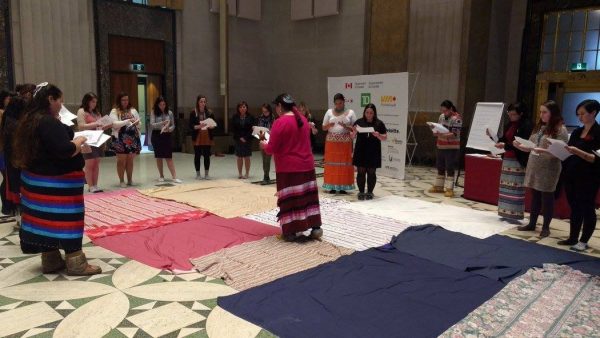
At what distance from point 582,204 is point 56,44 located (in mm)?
8892

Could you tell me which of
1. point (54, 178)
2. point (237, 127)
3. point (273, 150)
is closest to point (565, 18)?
point (237, 127)

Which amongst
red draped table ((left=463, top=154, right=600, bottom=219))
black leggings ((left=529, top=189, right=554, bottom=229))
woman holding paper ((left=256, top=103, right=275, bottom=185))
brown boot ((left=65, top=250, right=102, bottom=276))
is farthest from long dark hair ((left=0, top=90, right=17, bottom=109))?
red draped table ((left=463, top=154, right=600, bottom=219))

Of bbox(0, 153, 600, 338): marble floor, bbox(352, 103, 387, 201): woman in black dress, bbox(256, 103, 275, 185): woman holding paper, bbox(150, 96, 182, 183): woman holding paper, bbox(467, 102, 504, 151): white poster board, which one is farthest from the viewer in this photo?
bbox(256, 103, 275, 185): woman holding paper

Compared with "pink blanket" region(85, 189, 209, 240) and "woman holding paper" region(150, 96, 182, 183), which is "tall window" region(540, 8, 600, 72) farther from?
"pink blanket" region(85, 189, 209, 240)

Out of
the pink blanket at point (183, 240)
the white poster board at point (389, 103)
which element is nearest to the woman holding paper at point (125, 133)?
the pink blanket at point (183, 240)

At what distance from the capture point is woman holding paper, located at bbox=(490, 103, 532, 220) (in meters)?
4.91

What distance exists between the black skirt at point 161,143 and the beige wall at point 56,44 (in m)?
3.12

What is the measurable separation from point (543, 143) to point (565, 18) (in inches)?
216

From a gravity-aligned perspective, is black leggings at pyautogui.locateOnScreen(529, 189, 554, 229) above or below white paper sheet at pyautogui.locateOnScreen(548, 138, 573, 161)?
below

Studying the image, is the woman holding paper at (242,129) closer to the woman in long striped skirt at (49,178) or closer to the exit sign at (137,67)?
the exit sign at (137,67)

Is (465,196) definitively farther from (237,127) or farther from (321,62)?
(321,62)

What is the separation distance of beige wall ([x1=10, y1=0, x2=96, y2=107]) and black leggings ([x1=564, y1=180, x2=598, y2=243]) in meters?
8.52

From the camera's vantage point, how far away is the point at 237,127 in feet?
24.7

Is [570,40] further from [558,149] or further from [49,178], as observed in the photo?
[49,178]
